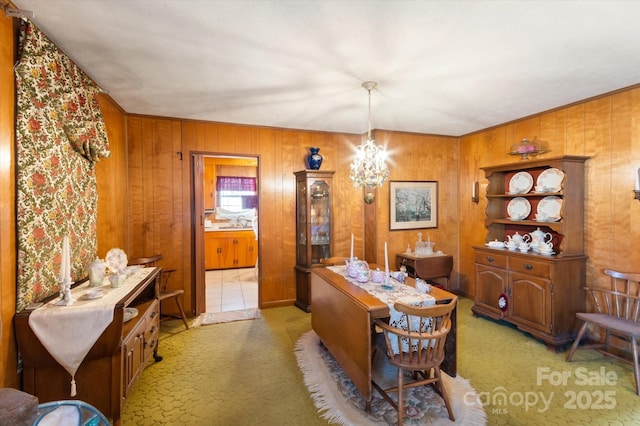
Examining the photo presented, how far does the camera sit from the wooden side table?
4.21 meters

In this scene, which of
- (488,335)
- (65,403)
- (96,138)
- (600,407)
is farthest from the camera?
(488,335)

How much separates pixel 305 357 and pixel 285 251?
1751mm

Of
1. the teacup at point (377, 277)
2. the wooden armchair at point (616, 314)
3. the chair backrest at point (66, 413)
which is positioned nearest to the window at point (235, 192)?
the teacup at point (377, 277)

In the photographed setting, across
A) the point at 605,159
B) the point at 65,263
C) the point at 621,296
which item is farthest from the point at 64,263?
the point at 605,159

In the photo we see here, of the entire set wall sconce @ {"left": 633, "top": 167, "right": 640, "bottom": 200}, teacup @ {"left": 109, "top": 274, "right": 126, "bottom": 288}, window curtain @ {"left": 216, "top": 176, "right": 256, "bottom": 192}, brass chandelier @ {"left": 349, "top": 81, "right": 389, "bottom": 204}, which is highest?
window curtain @ {"left": 216, "top": 176, "right": 256, "bottom": 192}

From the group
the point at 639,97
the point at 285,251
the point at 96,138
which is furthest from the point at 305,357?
the point at 639,97

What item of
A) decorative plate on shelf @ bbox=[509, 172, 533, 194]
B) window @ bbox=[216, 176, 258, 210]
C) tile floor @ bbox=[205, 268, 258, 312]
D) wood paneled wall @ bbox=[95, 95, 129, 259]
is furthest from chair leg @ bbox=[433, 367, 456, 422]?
window @ bbox=[216, 176, 258, 210]

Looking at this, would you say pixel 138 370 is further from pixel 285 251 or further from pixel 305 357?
pixel 285 251

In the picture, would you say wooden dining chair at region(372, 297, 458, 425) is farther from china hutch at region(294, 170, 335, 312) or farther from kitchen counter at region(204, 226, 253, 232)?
kitchen counter at region(204, 226, 253, 232)

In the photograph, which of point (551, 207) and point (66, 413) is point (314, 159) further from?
point (66, 413)

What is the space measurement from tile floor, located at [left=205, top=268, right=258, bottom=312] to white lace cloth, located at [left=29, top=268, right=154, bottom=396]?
2508 millimetres

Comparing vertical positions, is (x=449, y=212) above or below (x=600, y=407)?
above

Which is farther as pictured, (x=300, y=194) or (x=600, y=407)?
(x=300, y=194)

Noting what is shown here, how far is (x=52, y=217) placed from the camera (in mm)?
1994
